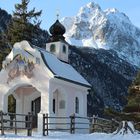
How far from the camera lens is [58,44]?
36.8 m

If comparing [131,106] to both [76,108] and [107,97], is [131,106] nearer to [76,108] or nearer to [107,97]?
[76,108]

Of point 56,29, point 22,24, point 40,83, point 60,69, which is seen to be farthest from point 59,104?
point 22,24

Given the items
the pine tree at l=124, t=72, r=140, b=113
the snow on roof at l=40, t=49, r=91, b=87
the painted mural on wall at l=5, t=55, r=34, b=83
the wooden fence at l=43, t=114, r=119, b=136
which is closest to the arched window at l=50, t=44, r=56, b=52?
the snow on roof at l=40, t=49, r=91, b=87

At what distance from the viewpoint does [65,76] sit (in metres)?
31.5

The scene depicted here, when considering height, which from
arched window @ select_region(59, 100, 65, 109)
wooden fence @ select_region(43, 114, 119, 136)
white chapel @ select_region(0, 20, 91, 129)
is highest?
white chapel @ select_region(0, 20, 91, 129)

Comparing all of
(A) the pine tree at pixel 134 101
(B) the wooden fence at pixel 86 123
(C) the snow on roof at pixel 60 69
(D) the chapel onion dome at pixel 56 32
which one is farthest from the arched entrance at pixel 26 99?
(A) the pine tree at pixel 134 101

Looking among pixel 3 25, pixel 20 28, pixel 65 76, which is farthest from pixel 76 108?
pixel 3 25

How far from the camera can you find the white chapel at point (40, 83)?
96.5 ft

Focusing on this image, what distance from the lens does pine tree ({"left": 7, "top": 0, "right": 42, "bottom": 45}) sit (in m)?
46.5

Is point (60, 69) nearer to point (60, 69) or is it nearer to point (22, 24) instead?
point (60, 69)

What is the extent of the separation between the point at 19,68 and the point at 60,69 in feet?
10.5

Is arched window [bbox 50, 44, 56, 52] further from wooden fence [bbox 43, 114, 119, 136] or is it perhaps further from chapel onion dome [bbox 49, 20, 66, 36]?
wooden fence [bbox 43, 114, 119, 136]

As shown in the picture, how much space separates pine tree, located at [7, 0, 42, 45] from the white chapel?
38.9 feet

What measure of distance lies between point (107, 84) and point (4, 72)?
114845mm
